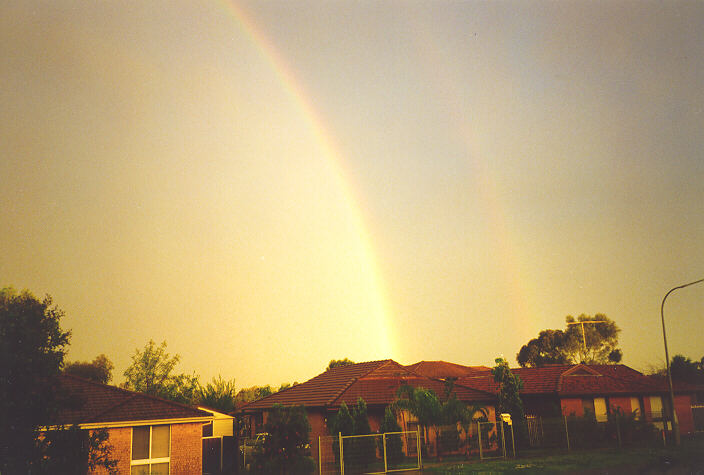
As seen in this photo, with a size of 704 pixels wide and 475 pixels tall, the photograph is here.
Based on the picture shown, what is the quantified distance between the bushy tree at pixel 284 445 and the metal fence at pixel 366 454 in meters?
1.32

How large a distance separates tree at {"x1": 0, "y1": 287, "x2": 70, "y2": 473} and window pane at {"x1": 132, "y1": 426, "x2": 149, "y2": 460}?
35.7 ft

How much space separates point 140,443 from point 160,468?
4.03ft

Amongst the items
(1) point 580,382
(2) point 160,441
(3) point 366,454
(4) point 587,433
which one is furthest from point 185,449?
(1) point 580,382

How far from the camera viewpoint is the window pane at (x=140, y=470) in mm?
23869

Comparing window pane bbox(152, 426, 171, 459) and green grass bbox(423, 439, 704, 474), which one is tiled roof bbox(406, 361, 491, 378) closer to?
green grass bbox(423, 439, 704, 474)

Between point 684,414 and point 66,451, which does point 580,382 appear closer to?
point 684,414

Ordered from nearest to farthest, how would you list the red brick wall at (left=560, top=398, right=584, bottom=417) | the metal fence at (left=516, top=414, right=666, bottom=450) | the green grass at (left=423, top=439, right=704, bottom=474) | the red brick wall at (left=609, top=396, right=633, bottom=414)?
the green grass at (left=423, top=439, right=704, bottom=474), the metal fence at (left=516, top=414, right=666, bottom=450), the red brick wall at (left=560, top=398, right=584, bottom=417), the red brick wall at (left=609, top=396, right=633, bottom=414)

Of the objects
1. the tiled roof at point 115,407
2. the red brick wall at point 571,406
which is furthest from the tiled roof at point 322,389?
the red brick wall at point 571,406

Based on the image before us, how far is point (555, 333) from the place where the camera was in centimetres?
9069

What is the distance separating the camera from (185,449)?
987 inches

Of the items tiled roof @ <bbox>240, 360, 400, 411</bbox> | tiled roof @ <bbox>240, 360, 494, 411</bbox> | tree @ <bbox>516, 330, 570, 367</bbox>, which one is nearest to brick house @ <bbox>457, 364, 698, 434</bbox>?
tiled roof @ <bbox>240, 360, 494, 411</bbox>

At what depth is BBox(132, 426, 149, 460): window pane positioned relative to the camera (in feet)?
79.4

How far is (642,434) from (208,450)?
22.6 meters

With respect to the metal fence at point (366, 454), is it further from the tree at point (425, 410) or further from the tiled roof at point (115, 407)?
the tiled roof at point (115, 407)
